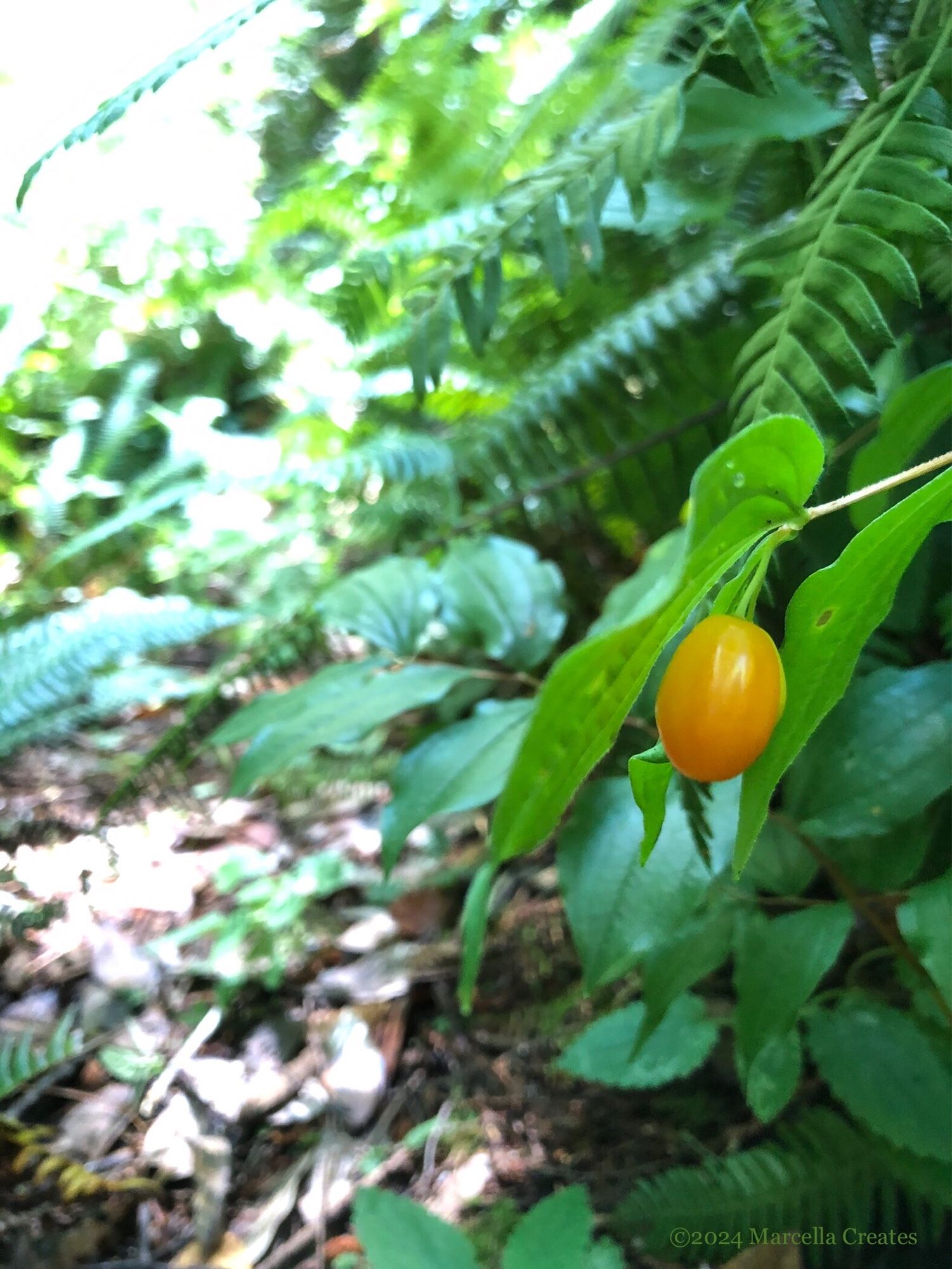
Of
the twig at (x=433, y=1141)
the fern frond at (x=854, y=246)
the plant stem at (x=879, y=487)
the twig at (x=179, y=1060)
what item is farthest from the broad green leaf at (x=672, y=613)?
the twig at (x=179, y=1060)

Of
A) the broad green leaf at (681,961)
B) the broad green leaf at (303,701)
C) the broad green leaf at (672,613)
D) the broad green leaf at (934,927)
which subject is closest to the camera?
the broad green leaf at (672,613)

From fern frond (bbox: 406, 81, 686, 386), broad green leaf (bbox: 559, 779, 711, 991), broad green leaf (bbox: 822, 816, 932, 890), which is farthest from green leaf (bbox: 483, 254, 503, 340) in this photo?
broad green leaf (bbox: 822, 816, 932, 890)

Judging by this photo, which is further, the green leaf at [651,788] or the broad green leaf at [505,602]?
the broad green leaf at [505,602]

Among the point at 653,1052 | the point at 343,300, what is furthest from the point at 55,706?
the point at 653,1052

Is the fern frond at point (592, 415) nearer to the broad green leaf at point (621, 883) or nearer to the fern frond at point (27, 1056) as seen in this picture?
the broad green leaf at point (621, 883)

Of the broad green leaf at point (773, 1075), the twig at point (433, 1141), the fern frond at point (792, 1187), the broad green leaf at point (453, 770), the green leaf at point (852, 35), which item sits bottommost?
the twig at point (433, 1141)

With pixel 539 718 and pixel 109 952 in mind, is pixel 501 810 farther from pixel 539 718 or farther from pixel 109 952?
pixel 109 952
